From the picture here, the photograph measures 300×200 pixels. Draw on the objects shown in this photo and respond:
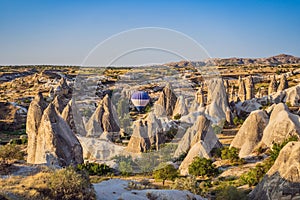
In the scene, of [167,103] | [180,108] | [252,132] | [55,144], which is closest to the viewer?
[55,144]

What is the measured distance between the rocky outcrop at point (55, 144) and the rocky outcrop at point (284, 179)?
7.77 meters

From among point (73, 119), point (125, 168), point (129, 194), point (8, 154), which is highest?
point (8, 154)

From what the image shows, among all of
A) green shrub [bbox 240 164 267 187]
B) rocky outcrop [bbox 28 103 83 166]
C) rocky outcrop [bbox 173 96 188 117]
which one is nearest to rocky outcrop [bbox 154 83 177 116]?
rocky outcrop [bbox 173 96 188 117]

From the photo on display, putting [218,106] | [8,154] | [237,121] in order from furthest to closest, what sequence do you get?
[218,106], [237,121], [8,154]

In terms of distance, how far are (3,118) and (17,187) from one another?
37.6 meters

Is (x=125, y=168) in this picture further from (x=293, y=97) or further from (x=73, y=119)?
(x=293, y=97)

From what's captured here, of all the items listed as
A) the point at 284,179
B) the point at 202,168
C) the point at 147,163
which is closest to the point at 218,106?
the point at 147,163

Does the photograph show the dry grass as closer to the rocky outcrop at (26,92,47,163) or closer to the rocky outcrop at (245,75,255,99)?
the rocky outcrop at (26,92,47,163)

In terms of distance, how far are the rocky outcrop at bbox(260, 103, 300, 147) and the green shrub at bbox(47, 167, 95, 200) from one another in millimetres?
13267

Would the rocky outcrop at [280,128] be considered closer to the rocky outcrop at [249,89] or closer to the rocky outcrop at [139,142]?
the rocky outcrop at [139,142]

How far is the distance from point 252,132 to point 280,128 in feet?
7.07

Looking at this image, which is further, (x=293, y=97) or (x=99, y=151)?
(x=293, y=97)

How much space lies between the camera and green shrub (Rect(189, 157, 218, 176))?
1703 centimetres

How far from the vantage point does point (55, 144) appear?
14867mm
